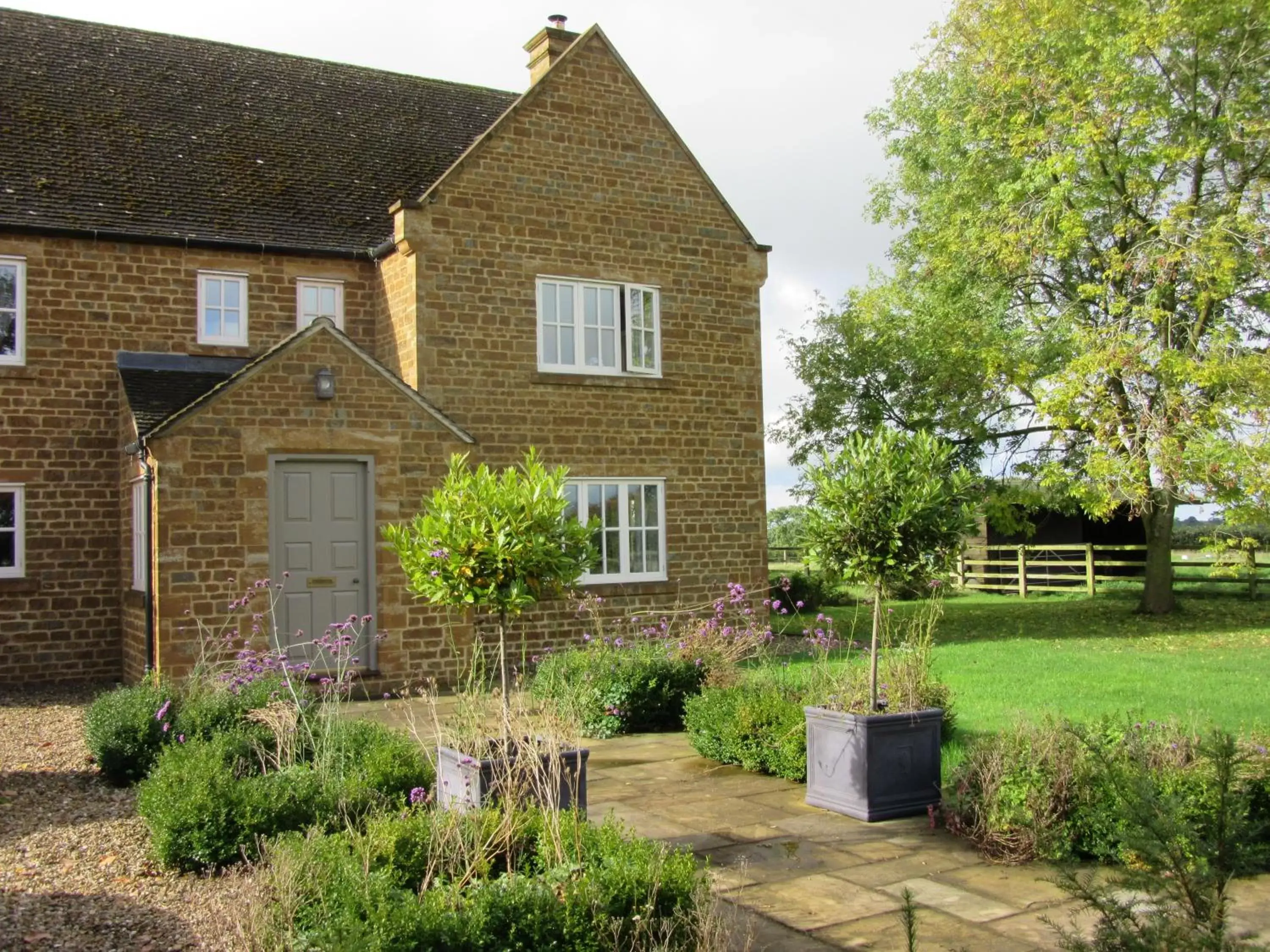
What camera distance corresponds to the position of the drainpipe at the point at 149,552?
13.1m

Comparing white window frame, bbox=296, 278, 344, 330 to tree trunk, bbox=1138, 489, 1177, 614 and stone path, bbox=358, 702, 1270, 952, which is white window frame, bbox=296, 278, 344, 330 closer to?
stone path, bbox=358, 702, 1270, 952

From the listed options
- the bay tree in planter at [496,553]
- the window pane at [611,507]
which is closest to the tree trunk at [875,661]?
the bay tree in planter at [496,553]

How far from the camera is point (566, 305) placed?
56.4 feet

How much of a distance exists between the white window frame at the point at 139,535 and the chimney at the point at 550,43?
9310 mm

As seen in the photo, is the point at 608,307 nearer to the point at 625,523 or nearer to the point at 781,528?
the point at 625,523

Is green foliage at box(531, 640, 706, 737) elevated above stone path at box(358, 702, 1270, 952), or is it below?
above

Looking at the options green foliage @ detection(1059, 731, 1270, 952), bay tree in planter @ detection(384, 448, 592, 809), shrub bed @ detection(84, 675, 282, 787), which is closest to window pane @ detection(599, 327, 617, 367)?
shrub bed @ detection(84, 675, 282, 787)

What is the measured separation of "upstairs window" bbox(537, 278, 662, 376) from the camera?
1703 cm

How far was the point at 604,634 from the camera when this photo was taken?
1686cm

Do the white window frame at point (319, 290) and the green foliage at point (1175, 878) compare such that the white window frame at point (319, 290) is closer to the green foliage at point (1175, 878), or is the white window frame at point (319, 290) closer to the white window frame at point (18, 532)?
the white window frame at point (18, 532)

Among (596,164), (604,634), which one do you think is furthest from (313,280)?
(604,634)

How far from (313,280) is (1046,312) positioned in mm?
14782

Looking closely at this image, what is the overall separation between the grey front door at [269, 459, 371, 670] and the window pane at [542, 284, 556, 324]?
4075 millimetres

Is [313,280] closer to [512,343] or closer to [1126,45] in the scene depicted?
[512,343]
